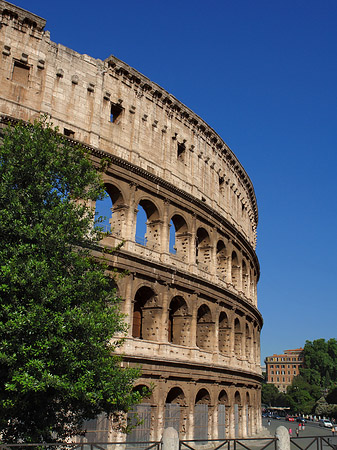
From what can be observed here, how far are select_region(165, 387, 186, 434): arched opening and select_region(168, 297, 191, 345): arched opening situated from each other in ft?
7.87

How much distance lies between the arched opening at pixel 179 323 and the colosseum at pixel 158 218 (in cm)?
5

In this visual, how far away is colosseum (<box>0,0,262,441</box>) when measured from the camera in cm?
2123

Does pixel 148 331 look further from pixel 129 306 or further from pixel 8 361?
pixel 8 361

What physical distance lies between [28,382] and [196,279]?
14700mm

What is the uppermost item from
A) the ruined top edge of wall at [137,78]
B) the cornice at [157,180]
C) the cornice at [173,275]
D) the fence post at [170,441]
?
the ruined top edge of wall at [137,78]

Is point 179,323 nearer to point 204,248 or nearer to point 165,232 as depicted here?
point 165,232

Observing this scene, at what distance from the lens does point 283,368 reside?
126625 mm

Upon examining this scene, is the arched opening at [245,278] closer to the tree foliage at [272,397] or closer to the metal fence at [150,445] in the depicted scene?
the metal fence at [150,445]

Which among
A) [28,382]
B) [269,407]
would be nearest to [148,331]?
[28,382]

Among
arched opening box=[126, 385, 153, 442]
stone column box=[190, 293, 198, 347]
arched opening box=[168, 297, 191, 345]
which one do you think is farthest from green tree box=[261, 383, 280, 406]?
arched opening box=[126, 385, 153, 442]

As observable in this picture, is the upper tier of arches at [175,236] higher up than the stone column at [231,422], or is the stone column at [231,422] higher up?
the upper tier of arches at [175,236]

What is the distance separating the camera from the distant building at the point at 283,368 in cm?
12416

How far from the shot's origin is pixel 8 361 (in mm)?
11859

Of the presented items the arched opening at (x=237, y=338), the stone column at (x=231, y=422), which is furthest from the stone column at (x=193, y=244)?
the stone column at (x=231, y=422)
